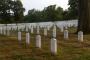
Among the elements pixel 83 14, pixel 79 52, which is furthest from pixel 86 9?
pixel 79 52

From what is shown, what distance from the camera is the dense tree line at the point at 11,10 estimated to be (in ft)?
228

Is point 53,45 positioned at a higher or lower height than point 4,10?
lower

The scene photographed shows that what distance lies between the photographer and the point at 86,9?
25.0 meters

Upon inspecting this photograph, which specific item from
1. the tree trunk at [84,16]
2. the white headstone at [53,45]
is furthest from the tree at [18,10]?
the white headstone at [53,45]

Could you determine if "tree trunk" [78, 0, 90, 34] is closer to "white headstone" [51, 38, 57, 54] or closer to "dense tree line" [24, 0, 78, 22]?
"white headstone" [51, 38, 57, 54]

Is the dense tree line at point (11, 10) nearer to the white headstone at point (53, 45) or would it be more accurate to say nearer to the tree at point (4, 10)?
the tree at point (4, 10)

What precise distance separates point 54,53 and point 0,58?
2.17 m

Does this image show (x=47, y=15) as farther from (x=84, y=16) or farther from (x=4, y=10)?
(x=84, y=16)

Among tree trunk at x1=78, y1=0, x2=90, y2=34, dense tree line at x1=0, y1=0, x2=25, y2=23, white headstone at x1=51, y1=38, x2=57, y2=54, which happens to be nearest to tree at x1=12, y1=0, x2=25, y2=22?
dense tree line at x1=0, y1=0, x2=25, y2=23

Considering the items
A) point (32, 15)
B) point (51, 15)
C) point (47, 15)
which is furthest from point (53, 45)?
point (32, 15)

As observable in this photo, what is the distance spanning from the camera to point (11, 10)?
71.7 m

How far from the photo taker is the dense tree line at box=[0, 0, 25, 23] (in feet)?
228

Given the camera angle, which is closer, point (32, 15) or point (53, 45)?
point (53, 45)

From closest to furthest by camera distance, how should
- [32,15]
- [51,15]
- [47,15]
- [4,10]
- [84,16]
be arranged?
1. [84,16]
2. [4,10]
3. [47,15]
4. [51,15]
5. [32,15]
